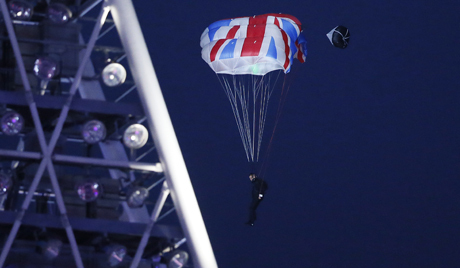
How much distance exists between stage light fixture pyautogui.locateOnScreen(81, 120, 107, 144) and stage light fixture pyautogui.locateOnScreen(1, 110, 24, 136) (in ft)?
4.24

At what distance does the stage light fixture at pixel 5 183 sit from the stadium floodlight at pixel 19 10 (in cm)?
342

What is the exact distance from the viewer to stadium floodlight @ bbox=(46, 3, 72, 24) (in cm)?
1540

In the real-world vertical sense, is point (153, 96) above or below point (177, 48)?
below

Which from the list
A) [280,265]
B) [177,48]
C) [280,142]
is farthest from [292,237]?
[177,48]

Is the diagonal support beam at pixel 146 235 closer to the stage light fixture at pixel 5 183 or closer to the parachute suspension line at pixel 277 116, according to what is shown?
the stage light fixture at pixel 5 183

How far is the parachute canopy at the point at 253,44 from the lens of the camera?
18844 millimetres

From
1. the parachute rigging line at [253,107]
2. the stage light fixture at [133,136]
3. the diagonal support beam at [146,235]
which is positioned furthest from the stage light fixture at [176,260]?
the parachute rigging line at [253,107]

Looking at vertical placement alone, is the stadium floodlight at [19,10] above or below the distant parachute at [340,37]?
below

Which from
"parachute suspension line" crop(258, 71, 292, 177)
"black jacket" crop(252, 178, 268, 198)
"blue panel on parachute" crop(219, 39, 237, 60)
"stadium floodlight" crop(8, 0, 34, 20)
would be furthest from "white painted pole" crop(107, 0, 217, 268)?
"parachute suspension line" crop(258, 71, 292, 177)

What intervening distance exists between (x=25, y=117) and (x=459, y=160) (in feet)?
71.6

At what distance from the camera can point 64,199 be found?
16.3m

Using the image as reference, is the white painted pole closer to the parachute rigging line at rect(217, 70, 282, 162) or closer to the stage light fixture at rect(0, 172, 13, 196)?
the stage light fixture at rect(0, 172, 13, 196)

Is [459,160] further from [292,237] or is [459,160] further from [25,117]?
[25,117]

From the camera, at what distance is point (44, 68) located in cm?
1493
